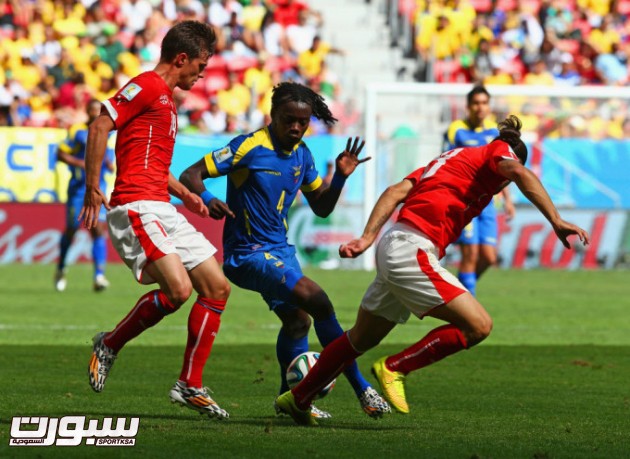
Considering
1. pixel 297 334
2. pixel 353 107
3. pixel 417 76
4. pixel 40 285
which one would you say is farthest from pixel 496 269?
pixel 297 334

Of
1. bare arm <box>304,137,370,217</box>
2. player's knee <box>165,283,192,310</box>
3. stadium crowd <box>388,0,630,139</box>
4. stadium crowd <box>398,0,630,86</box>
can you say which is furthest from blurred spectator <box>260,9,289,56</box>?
player's knee <box>165,283,192,310</box>

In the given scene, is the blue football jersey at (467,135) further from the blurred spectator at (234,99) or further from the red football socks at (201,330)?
the blurred spectator at (234,99)

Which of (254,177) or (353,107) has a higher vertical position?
(254,177)

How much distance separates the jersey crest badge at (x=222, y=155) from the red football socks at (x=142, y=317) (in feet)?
3.34

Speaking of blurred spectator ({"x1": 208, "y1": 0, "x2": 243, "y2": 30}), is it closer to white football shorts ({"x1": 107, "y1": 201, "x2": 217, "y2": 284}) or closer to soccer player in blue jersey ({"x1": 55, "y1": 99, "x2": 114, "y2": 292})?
soccer player in blue jersey ({"x1": 55, "y1": 99, "x2": 114, "y2": 292})

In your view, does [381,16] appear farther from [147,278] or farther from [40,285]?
[147,278]

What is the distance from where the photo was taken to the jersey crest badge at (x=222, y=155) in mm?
8117

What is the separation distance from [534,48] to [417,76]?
271 centimetres

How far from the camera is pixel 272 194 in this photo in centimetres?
821

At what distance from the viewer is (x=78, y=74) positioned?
24125 mm

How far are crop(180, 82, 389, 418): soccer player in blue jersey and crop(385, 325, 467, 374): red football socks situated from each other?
0.71 metres

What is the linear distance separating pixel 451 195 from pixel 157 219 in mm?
1689

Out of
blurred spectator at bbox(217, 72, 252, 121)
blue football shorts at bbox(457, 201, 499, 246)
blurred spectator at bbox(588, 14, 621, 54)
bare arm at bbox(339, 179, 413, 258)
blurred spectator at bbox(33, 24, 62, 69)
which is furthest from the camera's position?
blurred spectator at bbox(588, 14, 621, 54)

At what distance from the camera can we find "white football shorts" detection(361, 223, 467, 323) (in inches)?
280
